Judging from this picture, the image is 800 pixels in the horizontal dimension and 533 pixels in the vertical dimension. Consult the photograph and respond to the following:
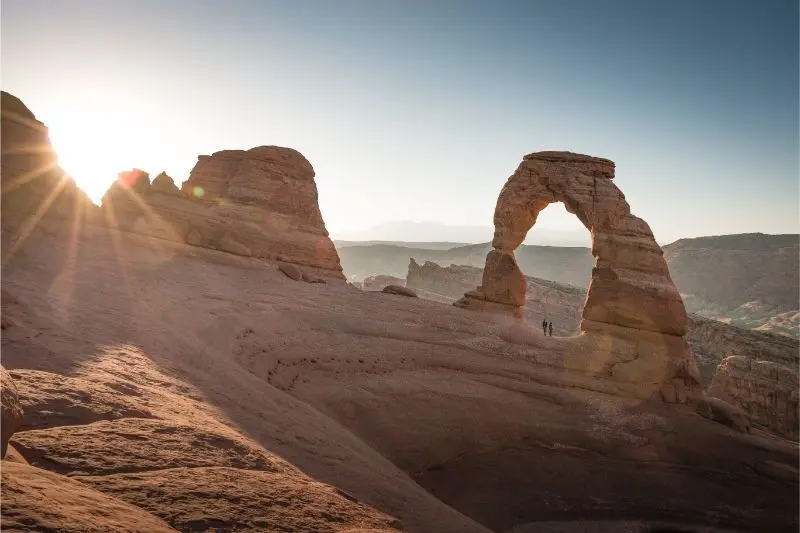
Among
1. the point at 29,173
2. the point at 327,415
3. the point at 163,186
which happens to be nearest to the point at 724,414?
the point at 327,415

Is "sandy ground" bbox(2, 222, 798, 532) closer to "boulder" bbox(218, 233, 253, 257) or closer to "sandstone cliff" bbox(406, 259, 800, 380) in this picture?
"boulder" bbox(218, 233, 253, 257)

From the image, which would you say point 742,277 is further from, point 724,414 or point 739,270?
point 724,414

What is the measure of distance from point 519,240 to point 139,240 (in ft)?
57.4

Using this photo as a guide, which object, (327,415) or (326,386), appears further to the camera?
(326,386)

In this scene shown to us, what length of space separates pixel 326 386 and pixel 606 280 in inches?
477

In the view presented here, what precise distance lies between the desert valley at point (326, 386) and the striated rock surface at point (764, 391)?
0.32ft

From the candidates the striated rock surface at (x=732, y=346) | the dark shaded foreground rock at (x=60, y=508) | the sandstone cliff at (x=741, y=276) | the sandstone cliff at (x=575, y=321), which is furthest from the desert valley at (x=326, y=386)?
the sandstone cliff at (x=741, y=276)

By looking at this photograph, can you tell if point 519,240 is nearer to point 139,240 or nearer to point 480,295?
point 480,295

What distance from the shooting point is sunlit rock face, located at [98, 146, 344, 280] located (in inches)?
948

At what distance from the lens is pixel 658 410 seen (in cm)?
1454

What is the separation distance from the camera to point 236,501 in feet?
12.5

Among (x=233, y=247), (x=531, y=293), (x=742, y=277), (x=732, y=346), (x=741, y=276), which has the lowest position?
(x=732, y=346)

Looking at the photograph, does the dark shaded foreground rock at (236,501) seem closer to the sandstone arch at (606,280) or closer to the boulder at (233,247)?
the sandstone arch at (606,280)

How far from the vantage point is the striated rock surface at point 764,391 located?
2128 cm
